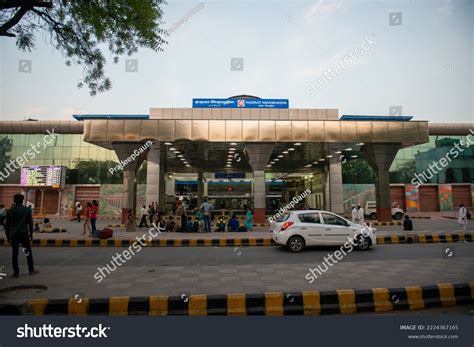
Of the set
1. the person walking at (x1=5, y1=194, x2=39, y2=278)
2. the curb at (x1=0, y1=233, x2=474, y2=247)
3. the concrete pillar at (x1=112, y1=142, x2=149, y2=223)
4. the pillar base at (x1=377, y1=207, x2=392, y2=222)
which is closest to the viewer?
the person walking at (x1=5, y1=194, x2=39, y2=278)

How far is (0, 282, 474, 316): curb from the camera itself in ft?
15.3

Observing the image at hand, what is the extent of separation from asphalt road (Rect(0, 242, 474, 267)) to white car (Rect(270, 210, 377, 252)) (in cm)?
34

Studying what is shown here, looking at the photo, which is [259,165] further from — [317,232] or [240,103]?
[240,103]

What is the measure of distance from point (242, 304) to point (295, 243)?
18.0 ft

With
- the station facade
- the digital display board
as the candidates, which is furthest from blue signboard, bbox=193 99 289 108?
the digital display board

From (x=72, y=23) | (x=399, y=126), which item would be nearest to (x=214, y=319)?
(x=72, y=23)

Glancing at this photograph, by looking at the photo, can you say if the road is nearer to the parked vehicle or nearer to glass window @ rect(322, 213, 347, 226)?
glass window @ rect(322, 213, 347, 226)

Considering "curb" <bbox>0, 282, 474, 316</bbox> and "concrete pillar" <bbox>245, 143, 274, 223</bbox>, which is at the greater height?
"concrete pillar" <bbox>245, 143, 274, 223</bbox>

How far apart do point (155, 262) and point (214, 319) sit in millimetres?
4677

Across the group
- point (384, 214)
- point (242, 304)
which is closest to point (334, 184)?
point (384, 214)

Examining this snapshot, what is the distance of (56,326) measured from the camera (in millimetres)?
3996

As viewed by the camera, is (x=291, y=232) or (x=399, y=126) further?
(x=399, y=126)

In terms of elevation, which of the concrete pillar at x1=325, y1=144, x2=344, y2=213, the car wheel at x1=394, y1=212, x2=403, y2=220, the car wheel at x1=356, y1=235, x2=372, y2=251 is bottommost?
the car wheel at x1=356, y1=235, x2=372, y2=251

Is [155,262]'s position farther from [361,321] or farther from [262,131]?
[262,131]
